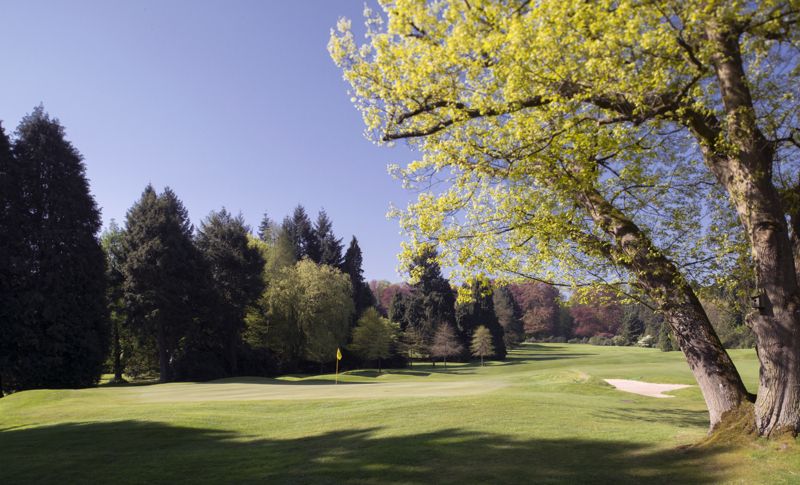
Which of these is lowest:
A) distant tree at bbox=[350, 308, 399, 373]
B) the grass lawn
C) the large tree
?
the grass lawn

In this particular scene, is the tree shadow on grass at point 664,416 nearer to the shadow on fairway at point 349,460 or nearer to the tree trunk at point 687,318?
the tree trunk at point 687,318

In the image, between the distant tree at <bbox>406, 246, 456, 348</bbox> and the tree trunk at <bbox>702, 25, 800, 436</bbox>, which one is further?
the distant tree at <bbox>406, 246, 456, 348</bbox>

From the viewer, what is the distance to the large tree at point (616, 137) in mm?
7027

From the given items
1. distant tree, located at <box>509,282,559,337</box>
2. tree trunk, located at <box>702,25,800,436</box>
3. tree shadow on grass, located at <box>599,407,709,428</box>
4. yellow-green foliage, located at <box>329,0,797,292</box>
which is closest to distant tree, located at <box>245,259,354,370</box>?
Result: tree shadow on grass, located at <box>599,407,709,428</box>

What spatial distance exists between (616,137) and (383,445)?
6.29m

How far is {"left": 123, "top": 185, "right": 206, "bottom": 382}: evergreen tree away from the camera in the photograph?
123ft

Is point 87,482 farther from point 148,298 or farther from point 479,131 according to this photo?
point 148,298

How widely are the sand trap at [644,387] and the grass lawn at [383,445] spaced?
272 inches

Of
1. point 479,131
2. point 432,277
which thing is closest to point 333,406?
point 479,131

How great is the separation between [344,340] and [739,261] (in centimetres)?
4152

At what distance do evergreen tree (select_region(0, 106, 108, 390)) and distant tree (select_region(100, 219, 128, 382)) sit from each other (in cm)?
285

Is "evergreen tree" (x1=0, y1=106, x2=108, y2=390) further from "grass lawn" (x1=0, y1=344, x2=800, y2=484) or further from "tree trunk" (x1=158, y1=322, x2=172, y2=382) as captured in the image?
"grass lawn" (x1=0, y1=344, x2=800, y2=484)

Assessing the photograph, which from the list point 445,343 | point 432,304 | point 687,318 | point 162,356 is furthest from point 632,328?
point 687,318

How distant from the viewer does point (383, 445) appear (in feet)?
30.4
